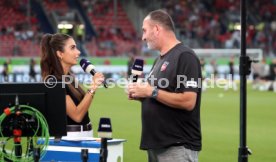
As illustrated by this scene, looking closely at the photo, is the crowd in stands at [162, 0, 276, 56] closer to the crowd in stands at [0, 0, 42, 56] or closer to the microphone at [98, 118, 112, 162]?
the crowd in stands at [0, 0, 42, 56]

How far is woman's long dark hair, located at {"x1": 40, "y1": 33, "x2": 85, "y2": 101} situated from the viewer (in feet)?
27.4

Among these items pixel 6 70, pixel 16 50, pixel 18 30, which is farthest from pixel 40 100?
pixel 18 30

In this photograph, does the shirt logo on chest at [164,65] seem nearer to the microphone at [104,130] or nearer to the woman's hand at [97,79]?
the microphone at [104,130]

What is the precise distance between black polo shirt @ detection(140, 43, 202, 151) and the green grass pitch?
22.8 ft

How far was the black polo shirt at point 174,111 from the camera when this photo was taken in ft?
23.0

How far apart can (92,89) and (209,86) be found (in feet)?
118

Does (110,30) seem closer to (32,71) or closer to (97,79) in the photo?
(32,71)

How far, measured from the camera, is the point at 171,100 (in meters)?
6.93

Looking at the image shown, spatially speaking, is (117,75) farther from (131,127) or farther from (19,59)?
(131,127)

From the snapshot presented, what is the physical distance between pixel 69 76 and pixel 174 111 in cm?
176

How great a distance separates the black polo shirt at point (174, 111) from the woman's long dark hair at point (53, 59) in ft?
4.51

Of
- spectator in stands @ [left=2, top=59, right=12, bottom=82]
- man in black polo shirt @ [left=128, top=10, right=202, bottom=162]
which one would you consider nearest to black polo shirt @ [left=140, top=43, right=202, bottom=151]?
Answer: man in black polo shirt @ [left=128, top=10, right=202, bottom=162]

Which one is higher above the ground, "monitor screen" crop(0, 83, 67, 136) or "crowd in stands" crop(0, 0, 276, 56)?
"crowd in stands" crop(0, 0, 276, 56)

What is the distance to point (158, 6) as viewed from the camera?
198ft
